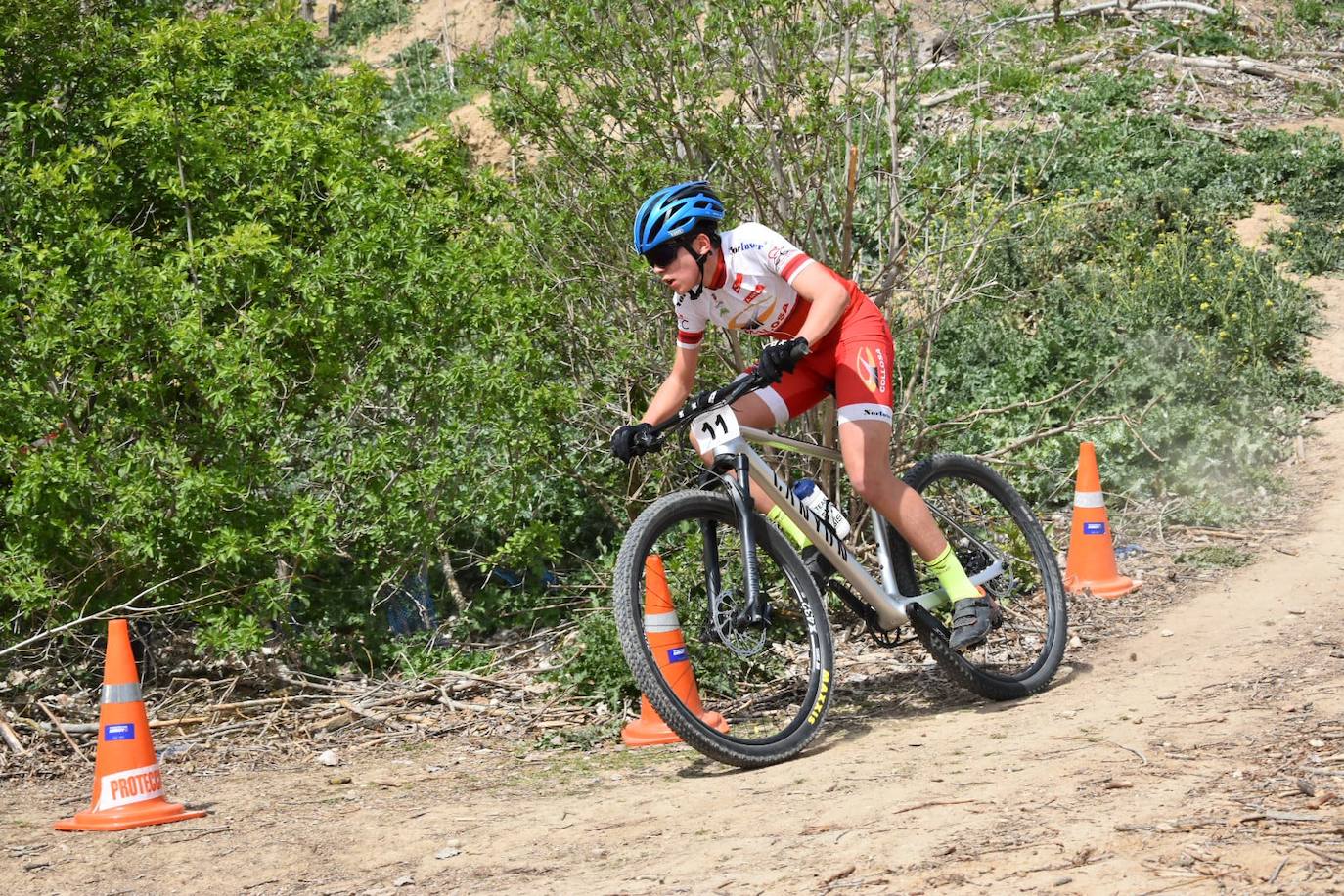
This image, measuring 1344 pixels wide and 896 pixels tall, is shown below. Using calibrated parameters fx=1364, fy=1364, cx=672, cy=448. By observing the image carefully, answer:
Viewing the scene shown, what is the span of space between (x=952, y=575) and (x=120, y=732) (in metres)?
3.22

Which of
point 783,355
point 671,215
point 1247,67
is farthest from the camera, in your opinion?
point 1247,67

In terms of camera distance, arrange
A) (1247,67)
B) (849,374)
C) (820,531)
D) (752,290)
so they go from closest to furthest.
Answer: (752,290) < (849,374) < (820,531) < (1247,67)

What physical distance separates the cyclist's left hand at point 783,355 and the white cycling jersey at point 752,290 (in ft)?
1.42

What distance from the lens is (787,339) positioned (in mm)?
4898

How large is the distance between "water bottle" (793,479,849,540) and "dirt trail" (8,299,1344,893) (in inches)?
31.9

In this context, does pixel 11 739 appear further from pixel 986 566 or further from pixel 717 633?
pixel 986 566

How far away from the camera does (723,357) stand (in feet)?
22.9

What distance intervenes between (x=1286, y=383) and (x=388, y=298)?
21.7 feet

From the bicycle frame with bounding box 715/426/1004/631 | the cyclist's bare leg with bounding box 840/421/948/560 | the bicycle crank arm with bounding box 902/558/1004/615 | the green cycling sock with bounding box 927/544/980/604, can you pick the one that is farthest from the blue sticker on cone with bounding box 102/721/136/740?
the green cycling sock with bounding box 927/544/980/604

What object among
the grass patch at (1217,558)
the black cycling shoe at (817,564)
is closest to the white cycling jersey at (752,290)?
the black cycling shoe at (817,564)

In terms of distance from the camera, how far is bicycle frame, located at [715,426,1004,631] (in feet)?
16.3

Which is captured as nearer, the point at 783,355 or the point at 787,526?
the point at 783,355

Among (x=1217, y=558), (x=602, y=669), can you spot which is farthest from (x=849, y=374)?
(x=1217, y=558)

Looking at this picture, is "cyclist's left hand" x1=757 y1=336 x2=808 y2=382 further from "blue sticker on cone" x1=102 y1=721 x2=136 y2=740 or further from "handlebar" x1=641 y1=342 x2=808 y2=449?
"blue sticker on cone" x1=102 y1=721 x2=136 y2=740
